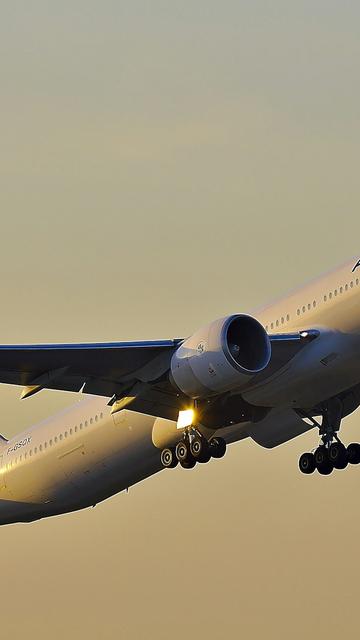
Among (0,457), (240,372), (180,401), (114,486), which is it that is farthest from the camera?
(0,457)

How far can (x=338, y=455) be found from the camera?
51.7 meters

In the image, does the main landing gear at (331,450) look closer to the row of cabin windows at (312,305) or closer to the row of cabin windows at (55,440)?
the row of cabin windows at (312,305)

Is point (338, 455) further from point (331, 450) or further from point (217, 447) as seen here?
point (217, 447)

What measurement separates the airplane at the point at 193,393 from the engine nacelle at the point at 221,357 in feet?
0.08

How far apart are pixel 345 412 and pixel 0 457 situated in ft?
35.2

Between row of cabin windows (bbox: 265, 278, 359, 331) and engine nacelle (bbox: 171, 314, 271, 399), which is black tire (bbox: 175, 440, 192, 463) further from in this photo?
row of cabin windows (bbox: 265, 278, 359, 331)

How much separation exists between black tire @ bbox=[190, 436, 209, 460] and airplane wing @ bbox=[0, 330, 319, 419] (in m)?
1.01

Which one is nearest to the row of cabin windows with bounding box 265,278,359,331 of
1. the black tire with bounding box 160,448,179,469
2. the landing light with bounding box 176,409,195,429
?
the landing light with bounding box 176,409,195,429

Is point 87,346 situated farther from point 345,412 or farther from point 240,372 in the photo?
point 345,412

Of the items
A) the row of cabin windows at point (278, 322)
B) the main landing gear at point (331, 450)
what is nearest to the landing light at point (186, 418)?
the row of cabin windows at point (278, 322)

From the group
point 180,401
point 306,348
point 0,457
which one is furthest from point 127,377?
point 0,457

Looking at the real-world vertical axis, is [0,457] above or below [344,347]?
above

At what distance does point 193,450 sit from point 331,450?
496cm

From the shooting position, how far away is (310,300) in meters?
47.0
